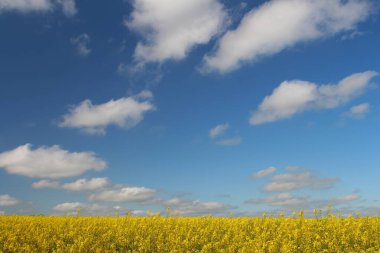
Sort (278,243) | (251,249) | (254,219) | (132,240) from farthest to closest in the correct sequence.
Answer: (254,219), (132,240), (278,243), (251,249)

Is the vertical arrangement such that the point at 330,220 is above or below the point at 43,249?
above

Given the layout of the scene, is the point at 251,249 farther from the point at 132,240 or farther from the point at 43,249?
the point at 43,249

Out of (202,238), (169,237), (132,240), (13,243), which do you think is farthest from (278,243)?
(13,243)

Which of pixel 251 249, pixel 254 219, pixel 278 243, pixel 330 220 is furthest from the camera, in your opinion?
pixel 254 219

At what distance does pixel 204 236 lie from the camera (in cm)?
1662

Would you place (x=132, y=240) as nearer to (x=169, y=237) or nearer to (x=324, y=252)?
(x=169, y=237)

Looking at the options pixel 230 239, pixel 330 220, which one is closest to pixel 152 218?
pixel 230 239

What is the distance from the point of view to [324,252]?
14.8m

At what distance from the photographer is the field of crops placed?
49.5ft

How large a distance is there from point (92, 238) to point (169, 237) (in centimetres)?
289

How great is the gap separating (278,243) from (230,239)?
73.6 inches

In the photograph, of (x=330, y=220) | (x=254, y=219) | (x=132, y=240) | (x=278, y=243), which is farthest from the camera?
(x=254, y=219)

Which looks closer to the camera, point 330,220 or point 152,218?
point 330,220

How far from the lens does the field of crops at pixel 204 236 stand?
1510 cm
